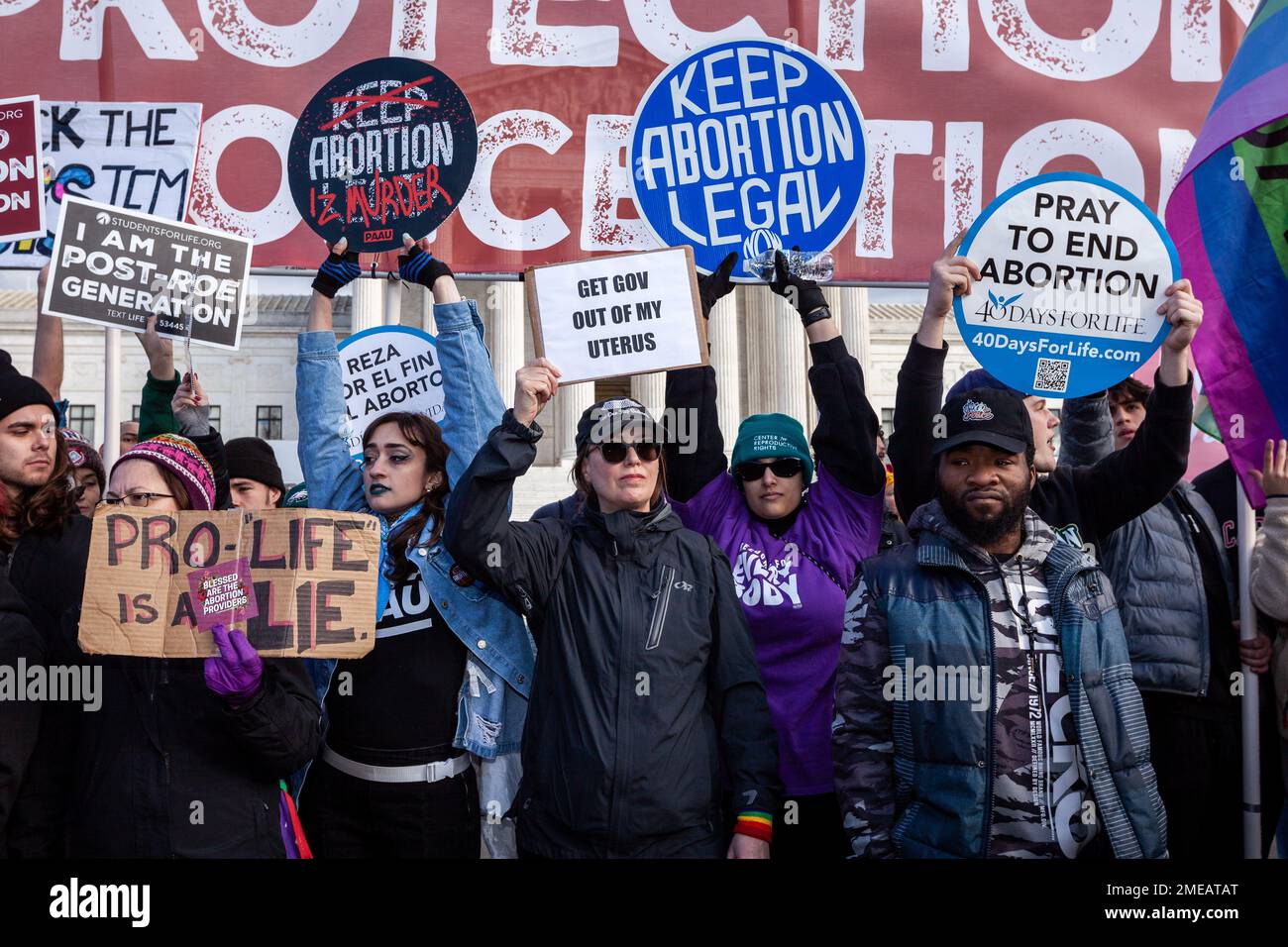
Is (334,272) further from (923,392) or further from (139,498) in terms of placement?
(923,392)

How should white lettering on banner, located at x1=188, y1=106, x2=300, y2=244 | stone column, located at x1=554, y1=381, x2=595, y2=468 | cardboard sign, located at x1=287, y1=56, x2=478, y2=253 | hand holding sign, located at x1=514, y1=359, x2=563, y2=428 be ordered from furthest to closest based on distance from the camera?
stone column, located at x1=554, y1=381, x2=595, y2=468 → white lettering on banner, located at x1=188, y1=106, x2=300, y2=244 → cardboard sign, located at x1=287, y1=56, x2=478, y2=253 → hand holding sign, located at x1=514, y1=359, x2=563, y2=428

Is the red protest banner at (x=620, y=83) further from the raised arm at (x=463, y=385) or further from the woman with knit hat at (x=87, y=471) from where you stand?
the raised arm at (x=463, y=385)

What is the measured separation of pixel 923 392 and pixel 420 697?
6.74ft

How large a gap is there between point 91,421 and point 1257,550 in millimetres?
Answer: 42903

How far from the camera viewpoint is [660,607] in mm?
4031

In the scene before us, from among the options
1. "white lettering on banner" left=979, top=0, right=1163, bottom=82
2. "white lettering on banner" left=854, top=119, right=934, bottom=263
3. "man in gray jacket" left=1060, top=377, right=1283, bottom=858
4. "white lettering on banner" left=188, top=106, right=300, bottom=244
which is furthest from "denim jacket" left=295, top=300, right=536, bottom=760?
"white lettering on banner" left=979, top=0, right=1163, bottom=82

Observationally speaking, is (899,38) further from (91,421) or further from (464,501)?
(91,421)

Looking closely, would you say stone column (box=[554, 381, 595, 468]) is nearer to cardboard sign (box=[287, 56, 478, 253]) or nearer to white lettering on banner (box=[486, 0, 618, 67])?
white lettering on banner (box=[486, 0, 618, 67])

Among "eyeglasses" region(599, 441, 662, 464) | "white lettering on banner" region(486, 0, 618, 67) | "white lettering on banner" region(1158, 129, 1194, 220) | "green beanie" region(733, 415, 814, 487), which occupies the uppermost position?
"white lettering on banner" region(486, 0, 618, 67)

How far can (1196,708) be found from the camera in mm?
4633

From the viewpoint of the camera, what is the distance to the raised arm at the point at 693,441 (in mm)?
4953

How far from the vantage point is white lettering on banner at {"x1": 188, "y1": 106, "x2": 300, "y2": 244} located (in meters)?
6.63

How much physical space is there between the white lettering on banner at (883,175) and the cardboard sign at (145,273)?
3.37 meters

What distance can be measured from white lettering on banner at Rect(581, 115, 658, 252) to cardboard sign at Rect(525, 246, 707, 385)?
2196mm
